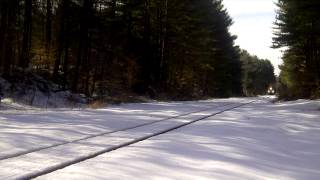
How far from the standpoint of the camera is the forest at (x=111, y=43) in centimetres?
3275

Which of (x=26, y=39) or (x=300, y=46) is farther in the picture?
(x=300, y=46)

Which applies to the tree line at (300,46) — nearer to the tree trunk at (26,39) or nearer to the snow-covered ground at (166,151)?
the tree trunk at (26,39)

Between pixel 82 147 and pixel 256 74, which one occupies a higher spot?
pixel 256 74

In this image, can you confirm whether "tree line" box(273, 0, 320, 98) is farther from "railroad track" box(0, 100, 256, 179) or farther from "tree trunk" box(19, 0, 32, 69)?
"railroad track" box(0, 100, 256, 179)

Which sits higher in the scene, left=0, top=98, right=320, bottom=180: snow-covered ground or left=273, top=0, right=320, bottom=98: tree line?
left=273, top=0, right=320, bottom=98: tree line

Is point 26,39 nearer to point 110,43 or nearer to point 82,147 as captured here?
point 110,43

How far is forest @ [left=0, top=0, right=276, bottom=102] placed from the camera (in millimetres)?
32750

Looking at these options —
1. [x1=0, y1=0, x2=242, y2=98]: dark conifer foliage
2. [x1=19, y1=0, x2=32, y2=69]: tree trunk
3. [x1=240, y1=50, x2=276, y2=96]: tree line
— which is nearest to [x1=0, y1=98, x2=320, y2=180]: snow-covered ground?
[x1=19, y1=0, x2=32, y2=69]: tree trunk

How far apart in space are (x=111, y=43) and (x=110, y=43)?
0.41ft

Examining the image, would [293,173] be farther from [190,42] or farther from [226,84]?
[226,84]

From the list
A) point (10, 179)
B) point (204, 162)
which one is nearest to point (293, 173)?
point (204, 162)

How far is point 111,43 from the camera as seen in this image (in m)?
38.1

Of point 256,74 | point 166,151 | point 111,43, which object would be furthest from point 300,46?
point 256,74

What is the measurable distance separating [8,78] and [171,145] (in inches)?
746
